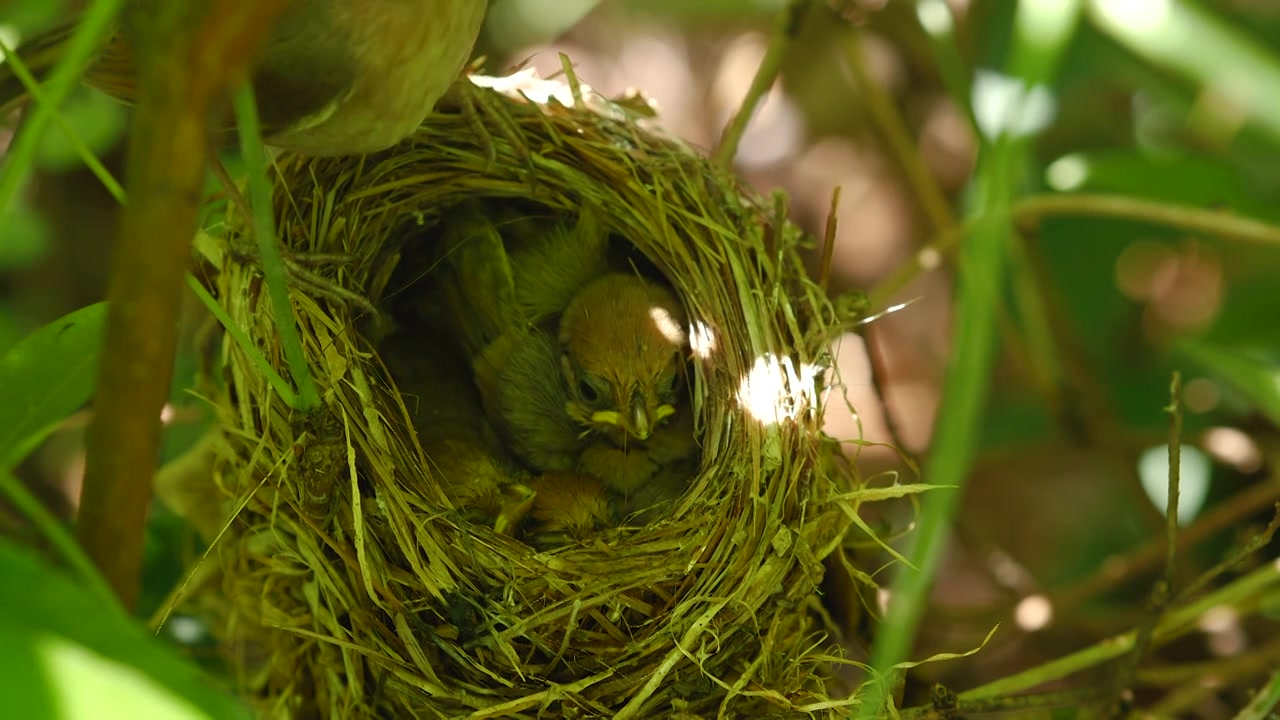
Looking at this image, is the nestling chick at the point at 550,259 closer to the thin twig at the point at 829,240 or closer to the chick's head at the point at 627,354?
the chick's head at the point at 627,354

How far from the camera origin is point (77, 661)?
623mm

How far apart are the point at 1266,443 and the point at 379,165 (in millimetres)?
1939

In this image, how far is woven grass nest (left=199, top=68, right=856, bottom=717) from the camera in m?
1.48

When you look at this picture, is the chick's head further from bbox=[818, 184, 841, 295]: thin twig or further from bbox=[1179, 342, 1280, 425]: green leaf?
bbox=[1179, 342, 1280, 425]: green leaf

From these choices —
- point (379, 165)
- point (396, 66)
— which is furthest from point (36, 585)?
point (379, 165)

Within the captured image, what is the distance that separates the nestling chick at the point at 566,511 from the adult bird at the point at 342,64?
2.36 feet

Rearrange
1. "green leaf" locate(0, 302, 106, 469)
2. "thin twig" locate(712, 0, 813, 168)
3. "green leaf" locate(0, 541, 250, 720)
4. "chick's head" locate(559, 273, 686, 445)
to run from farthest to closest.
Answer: "chick's head" locate(559, 273, 686, 445)
"thin twig" locate(712, 0, 813, 168)
"green leaf" locate(0, 302, 106, 469)
"green leaf" locate(0, 541, 250, 720)

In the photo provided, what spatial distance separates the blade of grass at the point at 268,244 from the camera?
92 cm

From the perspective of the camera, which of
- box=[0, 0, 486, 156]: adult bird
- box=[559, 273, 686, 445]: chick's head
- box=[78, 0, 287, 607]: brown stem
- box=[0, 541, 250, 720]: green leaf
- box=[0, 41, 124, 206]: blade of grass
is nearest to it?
box=[0, 541, 250, 720]: green leaf

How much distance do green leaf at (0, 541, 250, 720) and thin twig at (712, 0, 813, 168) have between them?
54.1 inches

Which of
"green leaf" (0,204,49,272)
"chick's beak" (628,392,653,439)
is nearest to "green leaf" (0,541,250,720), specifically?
"chick's beak" (628,392,653,439)

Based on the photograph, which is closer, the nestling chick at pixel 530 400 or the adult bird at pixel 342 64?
the adult bird at pixel 342 64

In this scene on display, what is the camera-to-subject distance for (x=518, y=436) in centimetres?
215

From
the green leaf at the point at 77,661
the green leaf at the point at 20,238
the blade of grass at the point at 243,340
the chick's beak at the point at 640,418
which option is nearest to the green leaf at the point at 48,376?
the blade of grass at the point at 243,340
